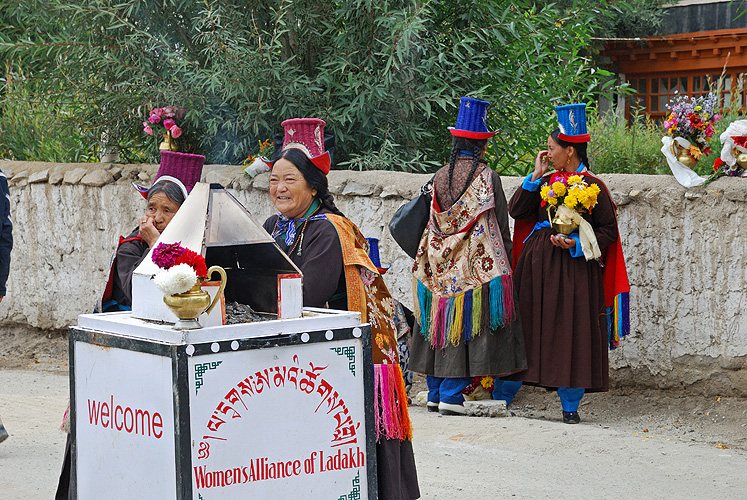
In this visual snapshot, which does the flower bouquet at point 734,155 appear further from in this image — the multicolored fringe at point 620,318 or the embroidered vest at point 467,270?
the embroidered vest at point 467,270

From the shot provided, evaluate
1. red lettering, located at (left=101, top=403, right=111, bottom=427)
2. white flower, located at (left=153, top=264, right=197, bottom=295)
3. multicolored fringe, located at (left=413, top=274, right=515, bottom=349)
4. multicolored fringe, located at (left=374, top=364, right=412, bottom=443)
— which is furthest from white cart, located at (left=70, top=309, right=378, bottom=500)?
multicolored fringe, located at (left=413, top=274, right=515, bottom=349)

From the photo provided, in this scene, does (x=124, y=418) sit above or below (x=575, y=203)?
below

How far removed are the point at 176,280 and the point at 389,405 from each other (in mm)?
1056

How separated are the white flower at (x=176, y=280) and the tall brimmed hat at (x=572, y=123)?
369cm

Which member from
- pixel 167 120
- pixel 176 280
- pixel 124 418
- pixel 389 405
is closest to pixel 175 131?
pixel 167 120

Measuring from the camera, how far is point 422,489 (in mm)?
4621

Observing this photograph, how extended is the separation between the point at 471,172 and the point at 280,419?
3320mm

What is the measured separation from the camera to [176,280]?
277 cm

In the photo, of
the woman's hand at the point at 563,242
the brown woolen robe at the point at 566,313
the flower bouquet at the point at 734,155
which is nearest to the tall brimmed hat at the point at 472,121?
the brown woolen robe at the point at 566,313

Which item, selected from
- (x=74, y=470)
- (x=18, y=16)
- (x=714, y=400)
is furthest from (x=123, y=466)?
(x=18, y=16)

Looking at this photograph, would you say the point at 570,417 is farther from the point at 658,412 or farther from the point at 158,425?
the point at 158,425

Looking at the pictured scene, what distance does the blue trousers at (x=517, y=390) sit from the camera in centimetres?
605

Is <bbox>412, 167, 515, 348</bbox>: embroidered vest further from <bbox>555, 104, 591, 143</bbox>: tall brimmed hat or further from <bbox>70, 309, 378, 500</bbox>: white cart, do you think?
<bbox>70, 309, 378, 500</bbox>: white cart

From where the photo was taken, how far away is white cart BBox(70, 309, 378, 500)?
282 centimetres
